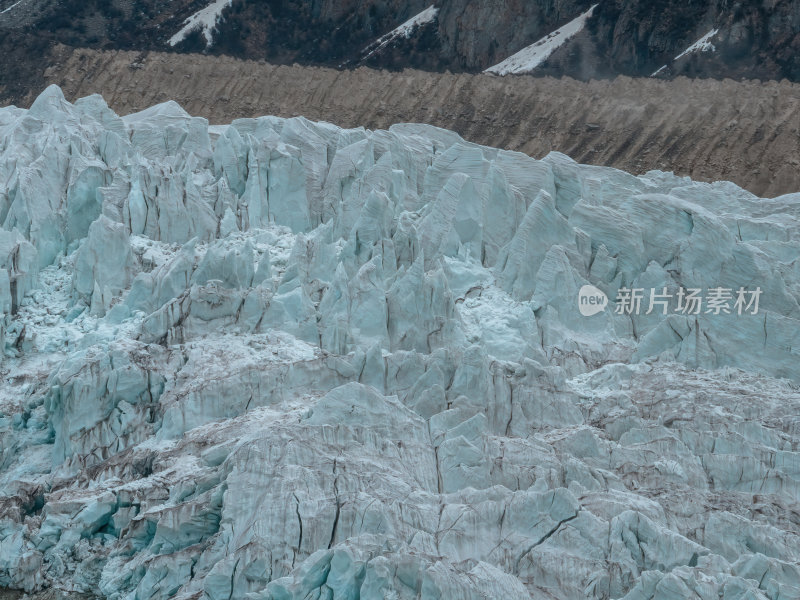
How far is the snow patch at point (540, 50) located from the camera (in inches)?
3223

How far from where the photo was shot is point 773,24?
76.8 metres

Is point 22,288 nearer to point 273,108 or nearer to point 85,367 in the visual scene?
point 85,367

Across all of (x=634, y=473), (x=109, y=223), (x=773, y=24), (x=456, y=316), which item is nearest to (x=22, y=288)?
(x=109, y=223)

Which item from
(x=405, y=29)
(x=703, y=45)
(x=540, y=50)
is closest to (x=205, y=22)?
(x=405, y=29)

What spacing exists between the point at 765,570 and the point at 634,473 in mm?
4353

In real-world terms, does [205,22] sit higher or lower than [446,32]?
higher

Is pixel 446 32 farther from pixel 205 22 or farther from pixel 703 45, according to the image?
pixel 703 45

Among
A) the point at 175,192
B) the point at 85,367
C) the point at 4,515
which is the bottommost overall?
the point at 4,515

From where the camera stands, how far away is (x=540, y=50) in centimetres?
8388

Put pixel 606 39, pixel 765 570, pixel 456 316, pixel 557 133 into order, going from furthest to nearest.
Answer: pixel 606 39 < pixel 557 133 < pixel 456 316 < pixel 765 570

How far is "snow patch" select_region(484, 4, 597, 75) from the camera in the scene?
81875 mm

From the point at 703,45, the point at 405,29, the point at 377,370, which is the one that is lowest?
the point at 377,370

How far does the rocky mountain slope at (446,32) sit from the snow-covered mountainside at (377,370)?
38.8 m

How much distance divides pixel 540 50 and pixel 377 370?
5676 centimetres
